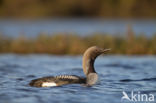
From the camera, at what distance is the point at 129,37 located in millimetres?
16750

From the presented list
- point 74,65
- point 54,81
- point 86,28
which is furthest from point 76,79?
point 86,28

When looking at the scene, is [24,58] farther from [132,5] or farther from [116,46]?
[132,5]

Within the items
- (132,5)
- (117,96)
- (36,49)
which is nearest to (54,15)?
(132,5)

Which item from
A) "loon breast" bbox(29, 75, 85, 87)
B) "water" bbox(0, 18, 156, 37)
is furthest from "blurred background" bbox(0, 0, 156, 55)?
"loon breast" bbox(29, 75, 85, 87)

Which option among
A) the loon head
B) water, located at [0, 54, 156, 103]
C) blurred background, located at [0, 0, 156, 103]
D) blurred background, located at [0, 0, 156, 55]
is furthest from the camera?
blurred background, located at [0, 0, 156, 55]

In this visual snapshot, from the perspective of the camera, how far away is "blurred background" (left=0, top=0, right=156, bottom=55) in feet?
56.0

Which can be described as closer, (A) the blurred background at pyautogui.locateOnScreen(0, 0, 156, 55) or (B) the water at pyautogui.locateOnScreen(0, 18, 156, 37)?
(A) the blurred background at pyautogui.locateOnScreen(0, 0, 156, 55)

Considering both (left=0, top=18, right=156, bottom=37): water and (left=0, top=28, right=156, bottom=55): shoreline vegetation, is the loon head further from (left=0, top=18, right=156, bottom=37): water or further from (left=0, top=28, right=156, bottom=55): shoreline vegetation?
(left=0, top=18, right=156, bottom=37): water

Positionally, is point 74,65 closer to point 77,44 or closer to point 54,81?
point 77,44

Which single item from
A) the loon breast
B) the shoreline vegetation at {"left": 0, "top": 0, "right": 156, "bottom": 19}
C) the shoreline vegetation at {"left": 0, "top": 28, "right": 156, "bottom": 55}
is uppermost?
the shoreline vegetation at {"left": 0, "top": 0, "right": 156, "bottom": 19}

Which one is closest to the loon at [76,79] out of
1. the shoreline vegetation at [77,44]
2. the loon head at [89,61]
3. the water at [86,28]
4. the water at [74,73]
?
the loon head at [89,61]

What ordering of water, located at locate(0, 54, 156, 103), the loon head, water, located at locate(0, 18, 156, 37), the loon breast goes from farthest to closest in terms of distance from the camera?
water, located at locate(0, 18, 156, 37), the loon head, the loon breast, water, located at locate(0, 54, 156, 103)

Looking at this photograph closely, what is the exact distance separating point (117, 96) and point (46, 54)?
8.26 metres

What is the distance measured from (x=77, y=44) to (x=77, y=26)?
59.6ft
